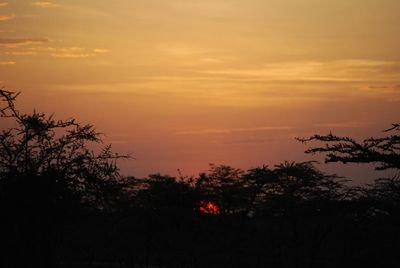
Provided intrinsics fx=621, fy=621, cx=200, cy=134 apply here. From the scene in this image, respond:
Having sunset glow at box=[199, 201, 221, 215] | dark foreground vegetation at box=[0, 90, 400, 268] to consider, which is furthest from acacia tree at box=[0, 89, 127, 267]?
sunset glow at box=[199, 201, 221, 215]

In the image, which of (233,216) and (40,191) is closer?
(40,191)

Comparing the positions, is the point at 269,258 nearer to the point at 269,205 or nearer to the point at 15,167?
the point at 269,205

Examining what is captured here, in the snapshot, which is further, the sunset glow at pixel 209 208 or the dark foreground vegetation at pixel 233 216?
the sunset glow at pixel 209 208

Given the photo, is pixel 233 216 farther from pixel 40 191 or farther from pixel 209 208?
pixel 40 191

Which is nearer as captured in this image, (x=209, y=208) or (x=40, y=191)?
(x=40, y=191)

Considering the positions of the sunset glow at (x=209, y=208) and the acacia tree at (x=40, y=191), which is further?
the sunset glow at (x=209, y=208)

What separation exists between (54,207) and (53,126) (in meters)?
2.48

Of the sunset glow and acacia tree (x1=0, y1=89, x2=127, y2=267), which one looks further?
the sunset glow

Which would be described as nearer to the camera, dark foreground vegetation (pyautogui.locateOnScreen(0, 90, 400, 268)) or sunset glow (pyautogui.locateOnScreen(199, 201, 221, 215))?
dark foreground vegetation (pyautogui.locateOnScreen(0, 90, 400, 268))

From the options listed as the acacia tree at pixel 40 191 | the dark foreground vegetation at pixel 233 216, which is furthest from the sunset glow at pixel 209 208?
the acacia tree at pixel 40 191

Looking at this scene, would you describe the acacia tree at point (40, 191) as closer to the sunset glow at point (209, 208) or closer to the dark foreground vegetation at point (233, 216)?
the dark foreground vegetation at point (233, 216)

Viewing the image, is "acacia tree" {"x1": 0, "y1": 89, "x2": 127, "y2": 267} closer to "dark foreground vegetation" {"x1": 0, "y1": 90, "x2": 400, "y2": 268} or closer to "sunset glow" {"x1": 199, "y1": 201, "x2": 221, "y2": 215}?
"dark foreground vegetation" {"x1": 0, "y1": 90, "x2": 400, "y2": 268}

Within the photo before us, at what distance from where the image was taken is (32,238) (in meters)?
16.0

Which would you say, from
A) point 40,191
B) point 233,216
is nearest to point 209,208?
point 233,216
